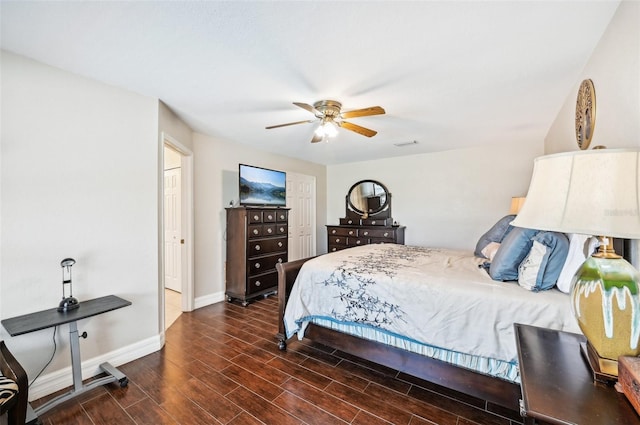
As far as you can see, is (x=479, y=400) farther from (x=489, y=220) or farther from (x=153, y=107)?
(x=153, y=107)

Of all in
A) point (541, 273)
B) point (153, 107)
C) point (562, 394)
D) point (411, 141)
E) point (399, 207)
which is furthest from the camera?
point (399, 207)

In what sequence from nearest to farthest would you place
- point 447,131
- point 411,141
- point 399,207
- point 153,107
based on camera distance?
point 153,107 < point 447,131 < point 411,141 < point 399,207

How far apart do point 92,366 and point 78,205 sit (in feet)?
4.06

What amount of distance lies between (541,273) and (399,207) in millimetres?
3490

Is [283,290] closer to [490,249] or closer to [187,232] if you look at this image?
[187,232]

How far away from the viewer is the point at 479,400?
1.82 metres

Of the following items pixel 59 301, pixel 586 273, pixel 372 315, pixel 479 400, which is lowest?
pixel 479 400

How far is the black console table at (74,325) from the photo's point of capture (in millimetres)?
1624

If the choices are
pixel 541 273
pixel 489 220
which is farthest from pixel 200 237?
pixel 489 220

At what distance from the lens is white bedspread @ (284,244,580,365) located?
A: 158 cm

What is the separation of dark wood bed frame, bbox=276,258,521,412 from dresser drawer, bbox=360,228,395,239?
261cm

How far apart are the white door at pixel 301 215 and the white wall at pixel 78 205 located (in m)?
2.80

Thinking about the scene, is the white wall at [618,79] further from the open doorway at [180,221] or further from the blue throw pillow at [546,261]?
the open doorway at [180,221]

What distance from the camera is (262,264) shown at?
3.85 m
